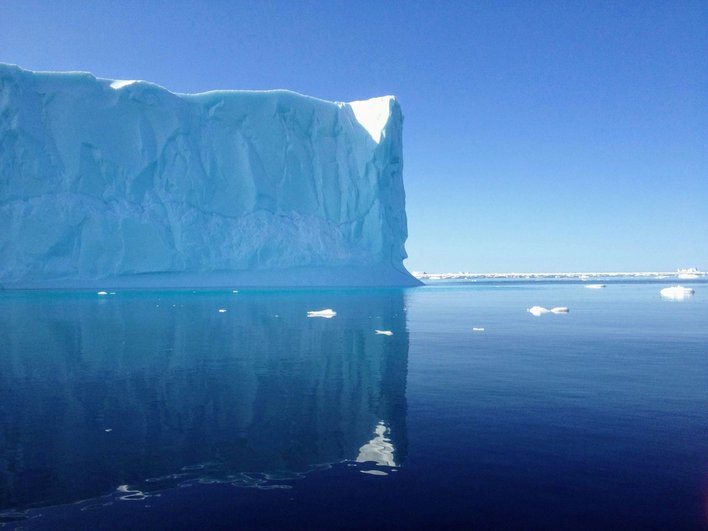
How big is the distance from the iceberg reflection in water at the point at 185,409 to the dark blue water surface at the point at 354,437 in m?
0.03

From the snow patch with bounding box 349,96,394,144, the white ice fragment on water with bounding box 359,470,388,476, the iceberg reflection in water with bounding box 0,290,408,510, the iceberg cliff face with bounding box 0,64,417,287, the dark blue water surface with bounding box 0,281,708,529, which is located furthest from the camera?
the snow patch with bounding box 349,96,394,144

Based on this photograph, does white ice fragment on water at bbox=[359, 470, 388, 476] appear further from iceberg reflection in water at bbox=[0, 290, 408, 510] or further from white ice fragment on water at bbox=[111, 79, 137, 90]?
white ice fragment on water at bbox=[111, 79, 137, 90]

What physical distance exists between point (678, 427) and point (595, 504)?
105 inches

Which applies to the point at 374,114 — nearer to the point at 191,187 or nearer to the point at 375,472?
the point at 191,187

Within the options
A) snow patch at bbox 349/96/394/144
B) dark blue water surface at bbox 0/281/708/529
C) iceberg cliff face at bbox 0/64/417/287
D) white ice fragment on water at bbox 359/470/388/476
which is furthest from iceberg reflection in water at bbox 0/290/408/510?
snow patch at bbox 349/96/394/144

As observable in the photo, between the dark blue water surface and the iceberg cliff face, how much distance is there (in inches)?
1010

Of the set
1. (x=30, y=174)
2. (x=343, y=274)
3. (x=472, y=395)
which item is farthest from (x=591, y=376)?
(x=30, y=174)

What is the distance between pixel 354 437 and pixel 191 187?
1428 inches

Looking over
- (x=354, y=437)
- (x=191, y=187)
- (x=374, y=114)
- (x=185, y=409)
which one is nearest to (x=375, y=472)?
(x=354, y=437)

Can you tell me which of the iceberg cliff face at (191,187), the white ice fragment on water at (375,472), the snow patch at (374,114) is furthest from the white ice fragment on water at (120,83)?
the white ice fragment on water at (375,472)

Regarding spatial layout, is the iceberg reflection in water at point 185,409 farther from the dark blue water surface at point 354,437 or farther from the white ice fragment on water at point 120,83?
the white ice fragment on water at point 120,83

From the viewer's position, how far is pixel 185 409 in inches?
276

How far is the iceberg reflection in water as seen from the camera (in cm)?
497

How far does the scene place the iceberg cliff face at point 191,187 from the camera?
113 ft
